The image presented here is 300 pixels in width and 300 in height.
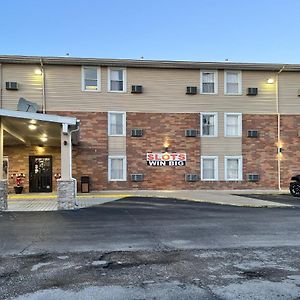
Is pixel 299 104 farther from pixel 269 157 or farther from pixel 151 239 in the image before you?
pixel 151 239

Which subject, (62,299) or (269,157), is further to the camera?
(269,157)

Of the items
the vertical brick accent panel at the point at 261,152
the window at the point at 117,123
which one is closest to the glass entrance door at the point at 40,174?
the window at the point at 117,123

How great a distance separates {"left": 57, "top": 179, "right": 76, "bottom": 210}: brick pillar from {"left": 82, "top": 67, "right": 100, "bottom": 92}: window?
8905 mm

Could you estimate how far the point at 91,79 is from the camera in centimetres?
2222

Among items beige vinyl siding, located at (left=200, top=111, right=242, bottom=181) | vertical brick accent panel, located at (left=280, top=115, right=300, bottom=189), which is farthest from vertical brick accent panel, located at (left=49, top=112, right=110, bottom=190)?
vertical brick accent panel, located at (left=280, top=115, right=300, bottom=189)

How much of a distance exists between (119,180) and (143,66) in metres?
6.59

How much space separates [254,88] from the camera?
23219mm

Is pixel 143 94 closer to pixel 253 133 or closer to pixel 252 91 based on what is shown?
pixel 252 91

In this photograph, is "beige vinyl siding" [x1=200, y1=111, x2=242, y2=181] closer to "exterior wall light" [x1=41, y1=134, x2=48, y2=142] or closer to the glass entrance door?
"exterior wall light" [x1=41, y1=134, x2=48, y2=142]

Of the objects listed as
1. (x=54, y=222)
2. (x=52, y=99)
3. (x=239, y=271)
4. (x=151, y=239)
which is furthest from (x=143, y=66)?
(x=239, y=271)

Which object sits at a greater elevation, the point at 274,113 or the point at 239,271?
the point at 274,113

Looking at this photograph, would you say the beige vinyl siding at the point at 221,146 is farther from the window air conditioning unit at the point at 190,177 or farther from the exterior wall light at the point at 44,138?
the exterior wall light at the point at 44,138

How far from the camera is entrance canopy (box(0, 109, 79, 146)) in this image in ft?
44.1

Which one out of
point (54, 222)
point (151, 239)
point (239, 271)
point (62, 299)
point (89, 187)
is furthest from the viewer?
point (89, 187)
